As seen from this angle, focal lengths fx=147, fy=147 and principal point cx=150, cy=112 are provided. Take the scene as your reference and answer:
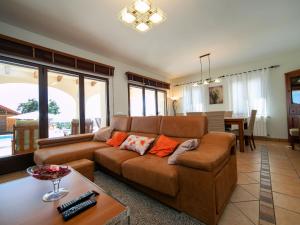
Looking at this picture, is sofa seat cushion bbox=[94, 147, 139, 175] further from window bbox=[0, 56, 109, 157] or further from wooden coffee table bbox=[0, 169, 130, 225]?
window bbox=[0, 56, 109, 157]

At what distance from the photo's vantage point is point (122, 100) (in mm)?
4656

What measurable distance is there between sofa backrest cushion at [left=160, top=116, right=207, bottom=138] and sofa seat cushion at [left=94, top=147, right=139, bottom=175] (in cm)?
61

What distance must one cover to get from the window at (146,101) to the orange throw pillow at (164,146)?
297 cm

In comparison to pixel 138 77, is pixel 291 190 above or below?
below

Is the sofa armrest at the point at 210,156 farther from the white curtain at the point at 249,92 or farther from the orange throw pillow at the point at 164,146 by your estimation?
the white curtain at the point at 249,92

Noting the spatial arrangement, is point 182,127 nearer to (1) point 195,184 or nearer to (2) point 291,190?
(1) point 195,184

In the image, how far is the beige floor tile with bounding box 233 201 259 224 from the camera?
4.37 ft

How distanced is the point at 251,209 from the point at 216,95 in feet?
15.3

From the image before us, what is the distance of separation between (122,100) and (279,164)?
157 inches

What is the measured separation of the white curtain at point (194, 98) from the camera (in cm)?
586

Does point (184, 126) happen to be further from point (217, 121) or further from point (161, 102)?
point (161, 102)

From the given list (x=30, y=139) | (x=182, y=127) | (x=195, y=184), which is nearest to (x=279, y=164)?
(x=182, y=127)

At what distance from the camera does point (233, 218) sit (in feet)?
4.41

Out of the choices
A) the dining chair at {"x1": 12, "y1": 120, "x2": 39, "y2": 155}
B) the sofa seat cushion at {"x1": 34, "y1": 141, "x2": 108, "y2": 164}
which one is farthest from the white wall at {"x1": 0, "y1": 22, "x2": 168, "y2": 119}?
the sofa seat cushion at {"x1": 34, "y1": 141, "x2": 108, "y2": 164}
